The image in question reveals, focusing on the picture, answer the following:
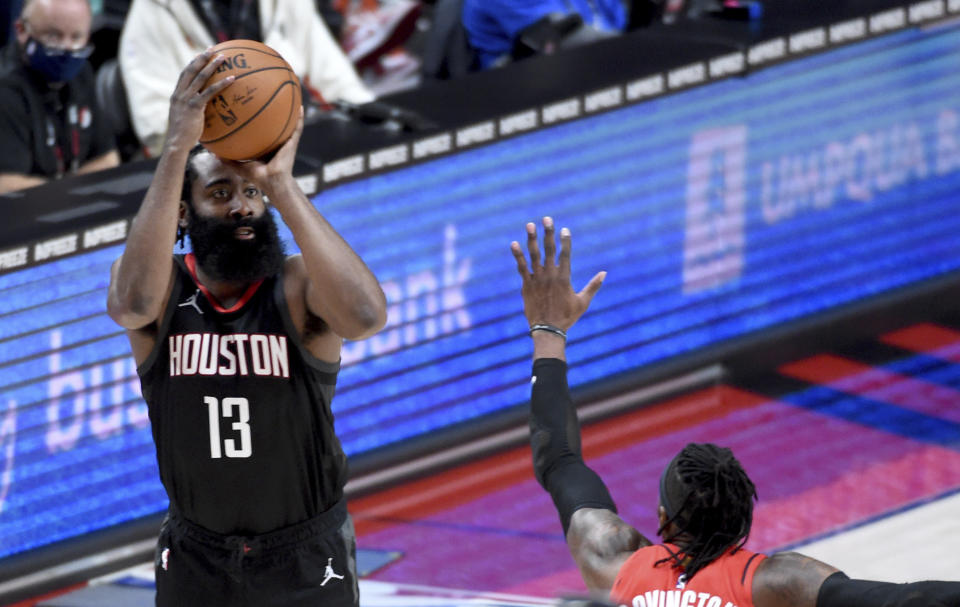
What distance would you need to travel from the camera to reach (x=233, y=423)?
3.53 m

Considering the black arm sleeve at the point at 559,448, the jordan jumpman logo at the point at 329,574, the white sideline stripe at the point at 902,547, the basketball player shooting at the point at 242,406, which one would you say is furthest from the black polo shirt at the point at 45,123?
the black arm sleeve at the point at 559,448

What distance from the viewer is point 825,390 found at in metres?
6.83

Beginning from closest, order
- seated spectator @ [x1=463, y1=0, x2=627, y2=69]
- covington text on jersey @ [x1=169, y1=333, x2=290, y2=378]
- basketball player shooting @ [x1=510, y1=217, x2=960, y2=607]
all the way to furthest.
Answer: basketball player shooting @ [x1=510, y1=217, x2=960, y2=607], covington text on jersey @ [x1=169, y1=333, x2=290, y2=378], seated spectator @ [x1=463, y1=0, x2=627, y2=69]

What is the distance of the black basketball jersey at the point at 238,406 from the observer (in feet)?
11.6

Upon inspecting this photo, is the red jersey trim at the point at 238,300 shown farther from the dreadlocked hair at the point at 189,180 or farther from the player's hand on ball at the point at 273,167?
the player's hand on ball at the point at 273,167

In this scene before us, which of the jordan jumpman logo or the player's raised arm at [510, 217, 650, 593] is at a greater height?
the player's raised arm at [510, 217, 650, 593]

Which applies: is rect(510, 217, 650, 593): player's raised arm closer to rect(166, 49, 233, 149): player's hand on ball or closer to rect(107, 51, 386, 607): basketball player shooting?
rect(107, 51, 386, 607): basketball player shooting

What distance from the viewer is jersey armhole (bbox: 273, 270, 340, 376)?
11.6 ft

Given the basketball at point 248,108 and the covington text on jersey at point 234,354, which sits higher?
the basketball at point 248,108

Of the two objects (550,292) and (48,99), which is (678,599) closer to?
(550,292)

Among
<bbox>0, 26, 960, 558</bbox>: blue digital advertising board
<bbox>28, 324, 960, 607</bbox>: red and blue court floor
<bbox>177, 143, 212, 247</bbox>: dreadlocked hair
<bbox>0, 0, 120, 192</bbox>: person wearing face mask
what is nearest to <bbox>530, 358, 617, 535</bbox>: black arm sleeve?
<bbox>177, 143, 212, 247</bbox>: dreadlocked hair

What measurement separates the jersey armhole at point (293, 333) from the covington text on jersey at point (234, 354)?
0.03 meters

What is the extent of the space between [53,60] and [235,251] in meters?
2.54

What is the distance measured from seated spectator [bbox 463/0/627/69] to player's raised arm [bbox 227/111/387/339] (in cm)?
380
